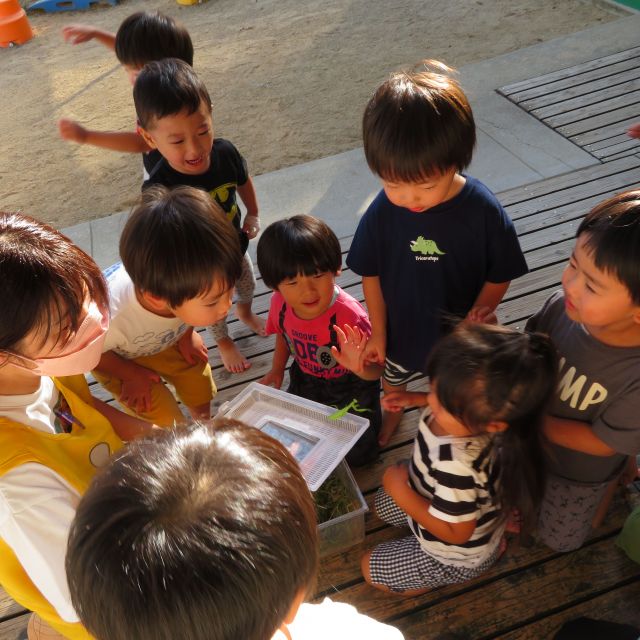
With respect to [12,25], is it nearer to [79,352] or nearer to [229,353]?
[229,353]

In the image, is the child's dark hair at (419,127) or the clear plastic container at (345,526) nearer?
the child's dark hair at (419,127)

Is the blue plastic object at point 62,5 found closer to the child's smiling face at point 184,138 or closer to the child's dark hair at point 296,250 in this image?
the child's smiling face at point 184,138

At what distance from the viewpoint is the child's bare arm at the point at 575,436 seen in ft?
4.89

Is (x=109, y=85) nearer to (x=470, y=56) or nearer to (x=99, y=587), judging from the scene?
(x=470, y=56)

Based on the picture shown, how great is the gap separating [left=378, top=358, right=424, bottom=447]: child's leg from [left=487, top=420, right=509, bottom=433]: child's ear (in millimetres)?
809

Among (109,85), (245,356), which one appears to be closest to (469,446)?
(245,356)

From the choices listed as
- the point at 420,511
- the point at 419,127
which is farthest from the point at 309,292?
the point at 420,511

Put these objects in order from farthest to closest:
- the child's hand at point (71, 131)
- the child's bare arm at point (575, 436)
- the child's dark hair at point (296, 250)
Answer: the child's hand at point (71, 131), the child's dark hair at point (296, 250), the child's bare arm at point (575, 436)

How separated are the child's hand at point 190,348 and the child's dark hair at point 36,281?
0.92 metres

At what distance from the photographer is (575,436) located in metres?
1.52

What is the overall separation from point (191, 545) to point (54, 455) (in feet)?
2.48

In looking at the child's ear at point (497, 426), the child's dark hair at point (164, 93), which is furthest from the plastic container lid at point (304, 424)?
the child's dark hair at point (164, 93)

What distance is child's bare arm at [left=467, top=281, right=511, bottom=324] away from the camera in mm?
1799

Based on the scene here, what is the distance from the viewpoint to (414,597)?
182 cm
